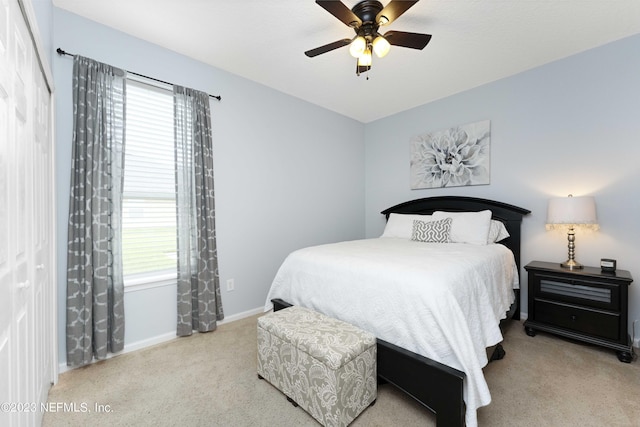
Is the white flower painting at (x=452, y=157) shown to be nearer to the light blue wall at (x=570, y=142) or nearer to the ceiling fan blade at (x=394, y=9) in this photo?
the light blue wall at (x=570, y=142)

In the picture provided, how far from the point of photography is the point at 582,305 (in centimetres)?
228

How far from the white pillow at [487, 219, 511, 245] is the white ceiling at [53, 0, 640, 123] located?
5.22 feet

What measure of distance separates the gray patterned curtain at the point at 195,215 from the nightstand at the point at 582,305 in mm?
2935

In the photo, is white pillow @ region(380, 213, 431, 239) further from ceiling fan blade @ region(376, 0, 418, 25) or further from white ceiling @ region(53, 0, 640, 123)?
ceiling fan blade @ region(376, 0, 418, 25)

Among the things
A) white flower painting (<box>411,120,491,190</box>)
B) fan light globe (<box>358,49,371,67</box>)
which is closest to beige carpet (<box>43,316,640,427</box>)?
white flower painting (<box>411,120,491,190</box>)

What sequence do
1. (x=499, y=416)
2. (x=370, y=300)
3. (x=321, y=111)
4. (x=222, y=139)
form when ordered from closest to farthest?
(x=499, y=416) < (x=370, y=300) < (x=222, y=139) < (x=321, y=111)

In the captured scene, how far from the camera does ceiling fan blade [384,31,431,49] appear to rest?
1823 mm

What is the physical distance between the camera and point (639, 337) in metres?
2.29

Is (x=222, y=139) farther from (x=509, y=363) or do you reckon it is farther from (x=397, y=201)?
(x=509, y=363)

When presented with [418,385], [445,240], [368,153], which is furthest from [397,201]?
[418,385]

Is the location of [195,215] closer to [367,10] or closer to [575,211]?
[367,10]

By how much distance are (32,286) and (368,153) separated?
4014 millimetres

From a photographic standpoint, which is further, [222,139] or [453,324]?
[222,139]

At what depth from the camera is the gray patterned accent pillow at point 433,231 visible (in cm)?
286
